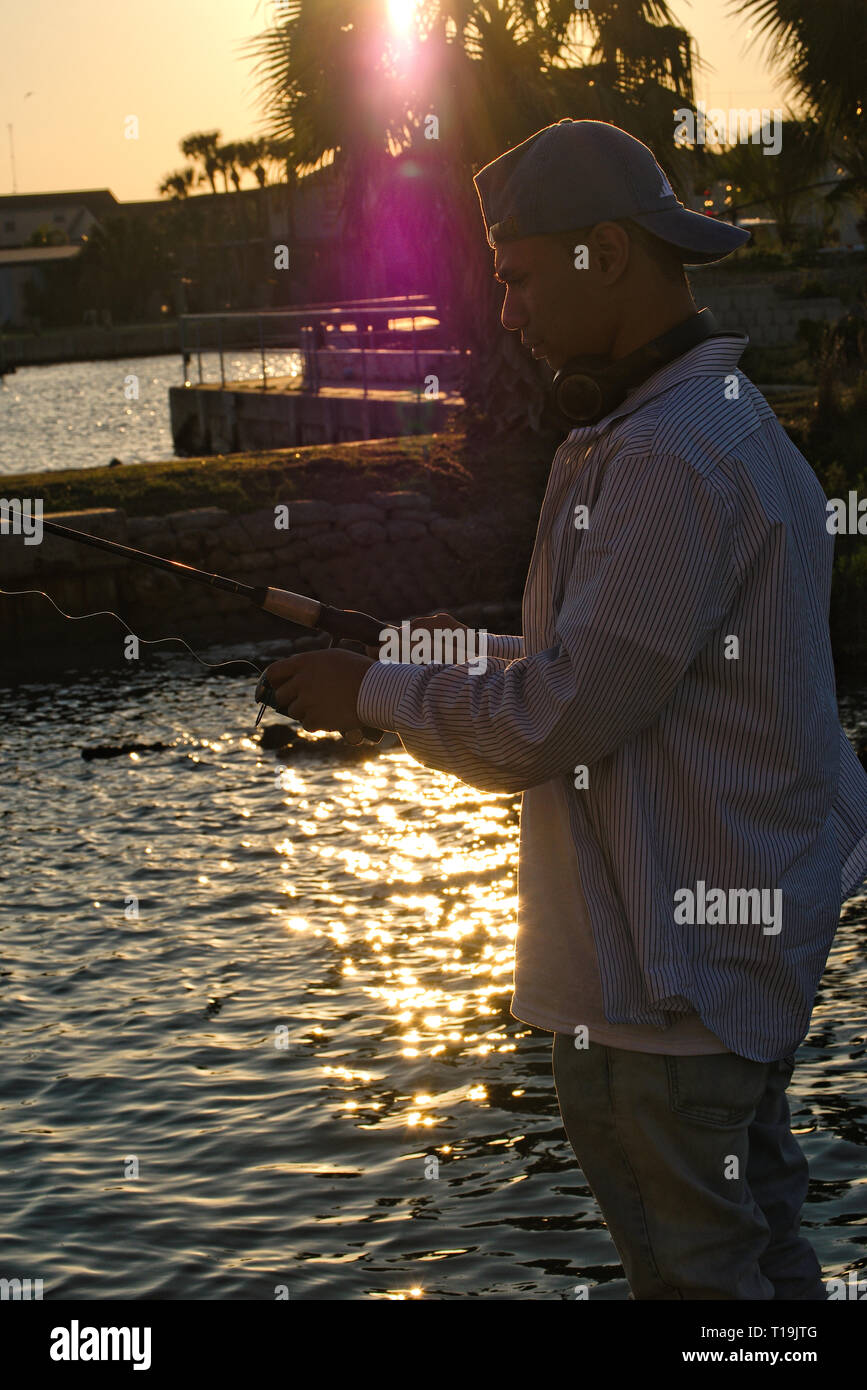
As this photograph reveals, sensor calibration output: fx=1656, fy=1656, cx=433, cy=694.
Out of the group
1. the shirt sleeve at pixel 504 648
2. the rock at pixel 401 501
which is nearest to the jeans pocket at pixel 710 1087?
the shirt sleeve at pixel 504 648

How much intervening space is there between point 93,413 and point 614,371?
4168cm

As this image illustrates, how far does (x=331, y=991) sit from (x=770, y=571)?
488 cm

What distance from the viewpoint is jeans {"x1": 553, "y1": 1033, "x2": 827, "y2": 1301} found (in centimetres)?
242

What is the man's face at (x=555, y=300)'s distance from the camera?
2469 mm

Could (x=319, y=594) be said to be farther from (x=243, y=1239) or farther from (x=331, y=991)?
(x=243, y=1239)

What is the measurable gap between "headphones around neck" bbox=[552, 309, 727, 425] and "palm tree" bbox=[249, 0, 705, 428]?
1539 cm

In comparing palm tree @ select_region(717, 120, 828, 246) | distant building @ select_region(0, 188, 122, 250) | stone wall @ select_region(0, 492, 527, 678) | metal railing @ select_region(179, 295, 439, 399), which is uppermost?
distant building @ select_region(0, 188, 122, 250)

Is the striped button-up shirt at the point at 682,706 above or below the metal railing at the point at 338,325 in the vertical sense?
below

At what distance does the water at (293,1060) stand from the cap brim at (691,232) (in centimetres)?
309

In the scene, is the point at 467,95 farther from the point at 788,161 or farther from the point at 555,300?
the point at 555,300

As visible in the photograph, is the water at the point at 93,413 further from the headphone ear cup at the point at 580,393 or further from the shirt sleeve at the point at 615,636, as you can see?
the shirt sleeve at the point at 615,636

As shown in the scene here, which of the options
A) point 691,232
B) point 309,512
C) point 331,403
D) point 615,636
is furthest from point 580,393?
point 331,403

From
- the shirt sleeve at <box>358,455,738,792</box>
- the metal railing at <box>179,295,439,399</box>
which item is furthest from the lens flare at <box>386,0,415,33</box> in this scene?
the shirt sleeve at <box>358,455,738,792</box>

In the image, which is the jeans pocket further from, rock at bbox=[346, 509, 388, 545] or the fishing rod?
rock at bbox=[346, 509, 388, 545]
